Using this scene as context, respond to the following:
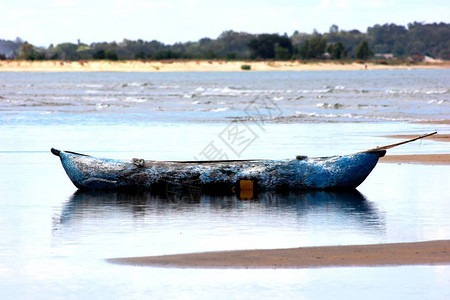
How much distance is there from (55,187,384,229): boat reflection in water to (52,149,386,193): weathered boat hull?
17cm

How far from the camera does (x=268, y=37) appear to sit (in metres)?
182

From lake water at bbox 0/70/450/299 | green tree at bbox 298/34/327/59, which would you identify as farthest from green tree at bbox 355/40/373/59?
lake water at bbox 0/70/450/299

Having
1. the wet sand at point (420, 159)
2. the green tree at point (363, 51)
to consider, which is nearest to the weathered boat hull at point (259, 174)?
the wet sand at point (420, 159)

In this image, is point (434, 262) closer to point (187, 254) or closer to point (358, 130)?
point (187, 254)

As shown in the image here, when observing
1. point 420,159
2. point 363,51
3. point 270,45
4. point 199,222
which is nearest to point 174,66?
point 270,45

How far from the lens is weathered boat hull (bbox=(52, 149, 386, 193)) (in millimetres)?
16344

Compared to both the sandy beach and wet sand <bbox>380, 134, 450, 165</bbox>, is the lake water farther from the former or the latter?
wet sand <bbox>380, 134, 450, 165</bbox>

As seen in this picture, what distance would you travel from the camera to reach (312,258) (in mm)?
10586

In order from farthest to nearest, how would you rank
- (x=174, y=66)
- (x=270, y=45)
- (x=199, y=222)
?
(x=270, y=45) < (x=174, y=66) < (x=199, y=222)

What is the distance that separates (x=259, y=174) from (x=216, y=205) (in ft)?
5.38

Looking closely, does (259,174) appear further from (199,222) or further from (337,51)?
(337,51)

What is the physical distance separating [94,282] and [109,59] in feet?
544

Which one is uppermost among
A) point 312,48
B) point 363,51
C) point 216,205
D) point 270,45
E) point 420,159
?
point 216,205

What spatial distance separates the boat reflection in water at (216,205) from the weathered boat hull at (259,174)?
169 mm
